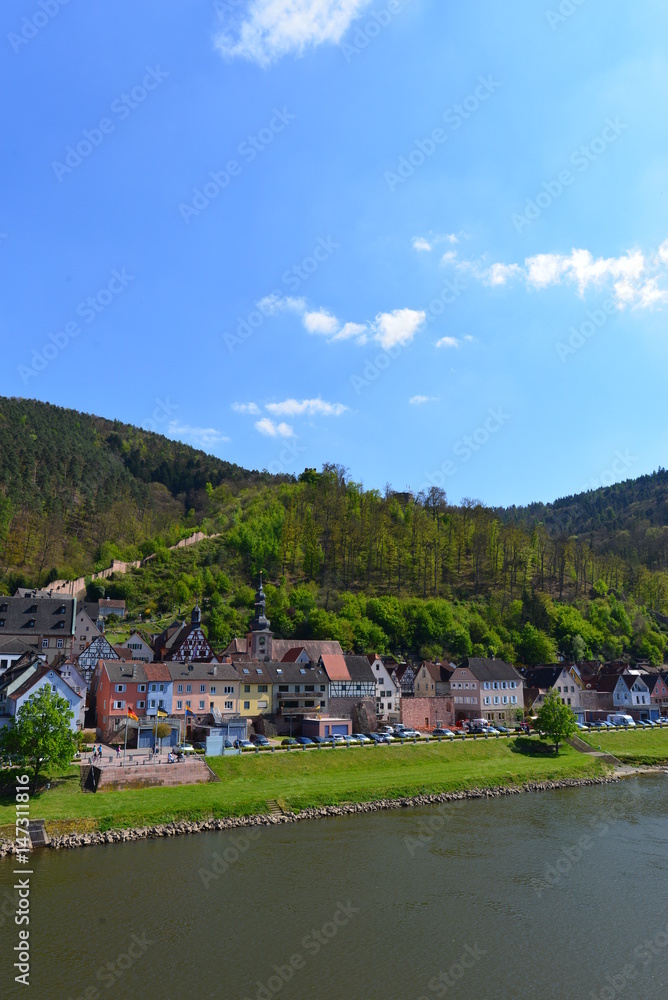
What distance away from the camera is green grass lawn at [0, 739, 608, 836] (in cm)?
3703

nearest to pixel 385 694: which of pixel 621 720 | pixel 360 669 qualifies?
pixel 360 669

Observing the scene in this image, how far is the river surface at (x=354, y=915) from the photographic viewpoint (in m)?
21.0

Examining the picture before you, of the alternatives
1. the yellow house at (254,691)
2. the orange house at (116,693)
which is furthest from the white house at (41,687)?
the yellow house at (254,691)

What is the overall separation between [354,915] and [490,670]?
5290 centimetres

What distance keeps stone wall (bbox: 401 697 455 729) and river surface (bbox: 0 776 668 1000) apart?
29.7m

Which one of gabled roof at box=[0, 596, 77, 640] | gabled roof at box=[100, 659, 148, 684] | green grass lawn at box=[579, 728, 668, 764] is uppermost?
gabled roof at box=[0, 596, 77, 640]

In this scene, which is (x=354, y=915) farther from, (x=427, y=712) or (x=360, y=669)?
(x=427, y=712)

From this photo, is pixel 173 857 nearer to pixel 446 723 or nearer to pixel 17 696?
pixel 17 696

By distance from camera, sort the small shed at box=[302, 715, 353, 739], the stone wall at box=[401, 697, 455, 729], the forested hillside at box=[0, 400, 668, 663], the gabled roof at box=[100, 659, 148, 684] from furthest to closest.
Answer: the forested hillside at box=[0, 400, 668, 663] → the stone wall at box=[401, 697, 455, 729] → the small shed at box=[302, 715, 353, 739] → the gabled roof at box=[100, 659, 148, 684]

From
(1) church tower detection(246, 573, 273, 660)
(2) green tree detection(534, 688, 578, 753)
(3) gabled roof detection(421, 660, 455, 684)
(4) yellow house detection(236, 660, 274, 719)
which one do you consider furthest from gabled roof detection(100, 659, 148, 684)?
(2) green tree detection(534, 688, 578, 753)

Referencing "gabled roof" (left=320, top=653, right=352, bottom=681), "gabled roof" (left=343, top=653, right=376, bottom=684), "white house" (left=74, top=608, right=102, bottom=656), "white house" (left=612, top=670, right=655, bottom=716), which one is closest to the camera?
"gabled roof" (left=320, top=653, right=352, bottom=681)

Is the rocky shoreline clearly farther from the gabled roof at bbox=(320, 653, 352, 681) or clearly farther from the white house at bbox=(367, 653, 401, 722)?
the gabled roof at bbox=(320, 653, 352, 681)

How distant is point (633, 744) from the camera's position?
6538cm

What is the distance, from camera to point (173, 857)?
32375mm
